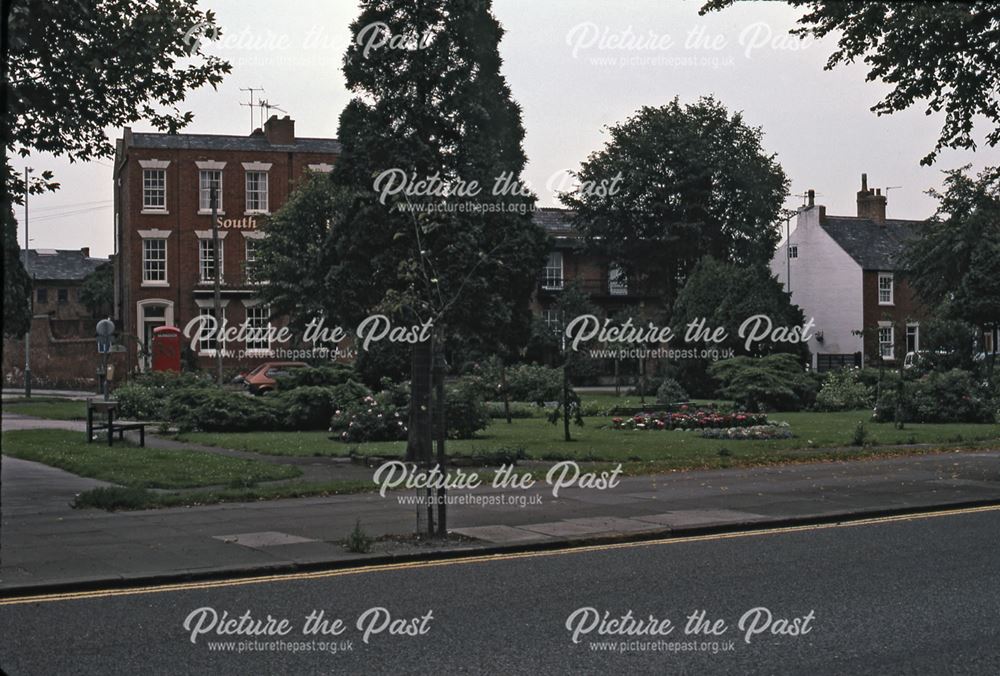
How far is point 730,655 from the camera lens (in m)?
7.39

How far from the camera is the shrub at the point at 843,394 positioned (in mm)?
37656

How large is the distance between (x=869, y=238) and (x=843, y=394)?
32201mm

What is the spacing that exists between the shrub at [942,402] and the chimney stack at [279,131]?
37.8m

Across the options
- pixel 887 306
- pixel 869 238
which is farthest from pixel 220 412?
pixel 869 238

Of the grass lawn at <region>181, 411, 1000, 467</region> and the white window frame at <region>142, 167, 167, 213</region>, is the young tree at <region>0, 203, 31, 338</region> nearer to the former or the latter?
the grass lawn at <region>181, 411, 1000, 467</region>

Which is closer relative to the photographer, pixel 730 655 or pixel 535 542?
pixel 730 655

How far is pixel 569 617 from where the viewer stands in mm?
8414

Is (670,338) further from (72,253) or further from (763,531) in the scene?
(72,253)

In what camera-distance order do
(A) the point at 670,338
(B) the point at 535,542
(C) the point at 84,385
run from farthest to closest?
(C) the point at 84,385 → (A) the point at 670,338 → (B) the point at 535,542

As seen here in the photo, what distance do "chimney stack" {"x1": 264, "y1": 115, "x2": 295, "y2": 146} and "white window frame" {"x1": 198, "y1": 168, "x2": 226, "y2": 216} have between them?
11.8ft

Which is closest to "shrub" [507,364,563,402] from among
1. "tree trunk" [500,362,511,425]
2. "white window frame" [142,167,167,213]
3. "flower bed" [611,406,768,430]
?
"tree trunk" [500,362,511,425]

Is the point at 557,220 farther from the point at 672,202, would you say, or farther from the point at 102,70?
the point at 102,70

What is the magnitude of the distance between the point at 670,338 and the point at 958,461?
87.9 feet

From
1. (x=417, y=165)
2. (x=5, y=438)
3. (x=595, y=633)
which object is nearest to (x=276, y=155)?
(x=5, y=438)
